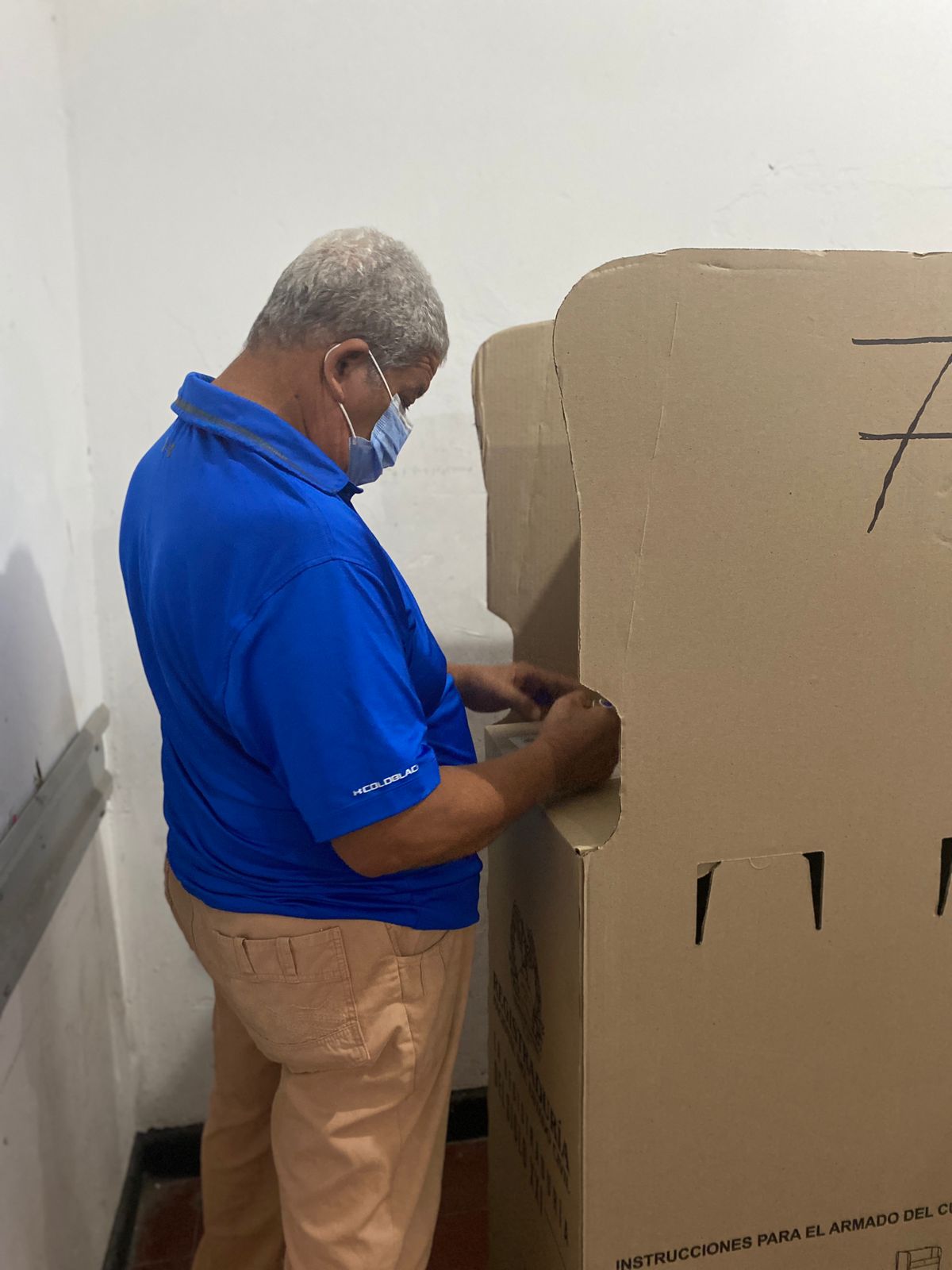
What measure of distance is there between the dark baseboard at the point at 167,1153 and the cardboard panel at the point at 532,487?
2.75 ft

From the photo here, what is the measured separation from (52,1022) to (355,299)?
3.07 ft

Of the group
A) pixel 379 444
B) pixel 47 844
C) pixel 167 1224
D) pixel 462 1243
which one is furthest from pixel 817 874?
pixel 167 1224

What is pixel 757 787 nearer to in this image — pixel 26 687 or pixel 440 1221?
pixel 26 687

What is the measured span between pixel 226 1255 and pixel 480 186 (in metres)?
1.51

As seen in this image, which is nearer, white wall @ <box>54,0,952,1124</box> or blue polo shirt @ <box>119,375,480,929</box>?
blue polo shirt @ <box>119,375,480,929</box>

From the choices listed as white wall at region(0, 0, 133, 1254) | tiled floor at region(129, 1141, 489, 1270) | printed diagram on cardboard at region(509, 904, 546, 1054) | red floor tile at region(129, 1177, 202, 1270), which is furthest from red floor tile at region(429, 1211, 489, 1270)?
printed diagram on cardboard at region(509, 904, 546, 1054)

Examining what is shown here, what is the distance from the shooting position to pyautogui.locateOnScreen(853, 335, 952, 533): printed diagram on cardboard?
2.52 feet

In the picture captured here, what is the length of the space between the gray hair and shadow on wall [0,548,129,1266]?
44 centimetres

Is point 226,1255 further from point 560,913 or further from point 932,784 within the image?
point 932,784

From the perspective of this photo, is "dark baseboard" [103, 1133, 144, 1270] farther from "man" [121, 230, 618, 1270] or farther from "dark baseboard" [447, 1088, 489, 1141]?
"man" [121, 230, 618, 1270]

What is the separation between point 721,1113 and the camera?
2.92 feet

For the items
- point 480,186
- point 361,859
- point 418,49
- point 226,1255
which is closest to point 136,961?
point 226,1255

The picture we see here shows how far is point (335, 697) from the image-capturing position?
763mm

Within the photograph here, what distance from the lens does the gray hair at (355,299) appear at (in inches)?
35.3
